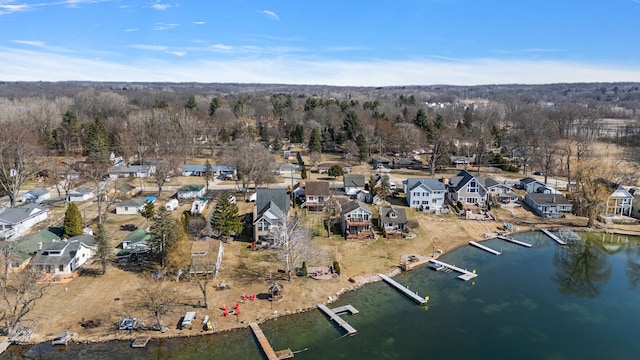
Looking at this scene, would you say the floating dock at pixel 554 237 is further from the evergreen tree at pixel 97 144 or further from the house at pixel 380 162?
the evergreen tree at pixel 97 144

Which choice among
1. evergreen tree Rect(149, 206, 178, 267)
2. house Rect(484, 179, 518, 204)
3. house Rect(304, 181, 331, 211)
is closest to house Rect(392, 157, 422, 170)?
house Rect(484, 179, 518, 204)

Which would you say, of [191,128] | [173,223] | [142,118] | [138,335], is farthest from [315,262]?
[142,118]

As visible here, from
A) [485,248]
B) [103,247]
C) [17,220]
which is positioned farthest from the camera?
[17,220]

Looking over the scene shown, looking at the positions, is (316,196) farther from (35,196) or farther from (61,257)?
(35,196)

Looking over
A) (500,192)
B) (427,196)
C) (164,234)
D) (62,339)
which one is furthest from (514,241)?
(62,339)

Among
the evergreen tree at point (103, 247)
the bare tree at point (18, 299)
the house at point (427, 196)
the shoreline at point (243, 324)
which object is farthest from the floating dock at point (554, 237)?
the bare tree at point (18, 299)

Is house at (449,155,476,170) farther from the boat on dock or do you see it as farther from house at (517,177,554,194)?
the boat on dock
